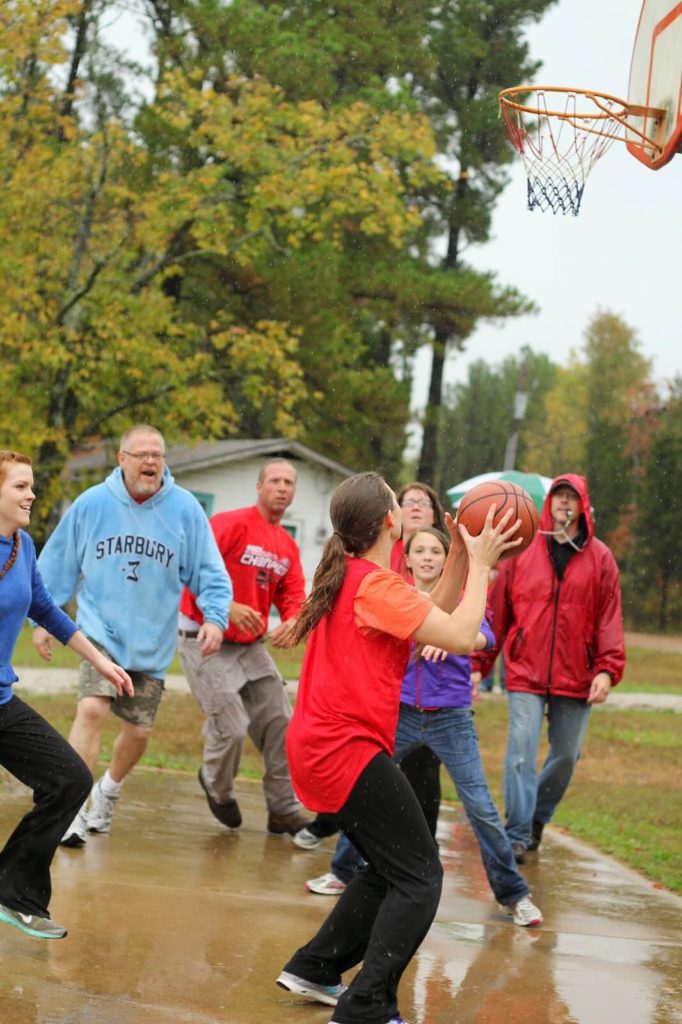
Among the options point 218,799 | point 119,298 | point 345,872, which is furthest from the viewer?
point 119,298

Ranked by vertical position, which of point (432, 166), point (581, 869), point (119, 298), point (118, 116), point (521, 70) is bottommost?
point (581, 869)

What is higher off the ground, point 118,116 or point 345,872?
point 118,116

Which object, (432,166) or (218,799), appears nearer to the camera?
(218,799)

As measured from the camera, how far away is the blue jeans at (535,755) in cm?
845

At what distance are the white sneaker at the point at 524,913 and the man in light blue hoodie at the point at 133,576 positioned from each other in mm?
2026

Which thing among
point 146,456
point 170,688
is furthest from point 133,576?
point 170,688

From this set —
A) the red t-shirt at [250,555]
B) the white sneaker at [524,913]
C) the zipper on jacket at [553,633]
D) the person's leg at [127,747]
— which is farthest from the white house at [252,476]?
the white sneaker at [524,913]

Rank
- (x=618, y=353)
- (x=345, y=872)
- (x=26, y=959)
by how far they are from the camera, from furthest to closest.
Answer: (x=618, y=353) → (x=345, y=872) → (x=26, y=959)

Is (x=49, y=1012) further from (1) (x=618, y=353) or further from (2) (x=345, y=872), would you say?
(1) (x=618, y=353)

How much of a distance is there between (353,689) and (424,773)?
3.14 meters

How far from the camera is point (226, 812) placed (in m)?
8.88

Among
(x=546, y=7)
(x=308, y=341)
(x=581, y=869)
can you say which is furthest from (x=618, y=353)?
(x=581, y=869)

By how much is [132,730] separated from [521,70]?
36.9 metres

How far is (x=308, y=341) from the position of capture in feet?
125
